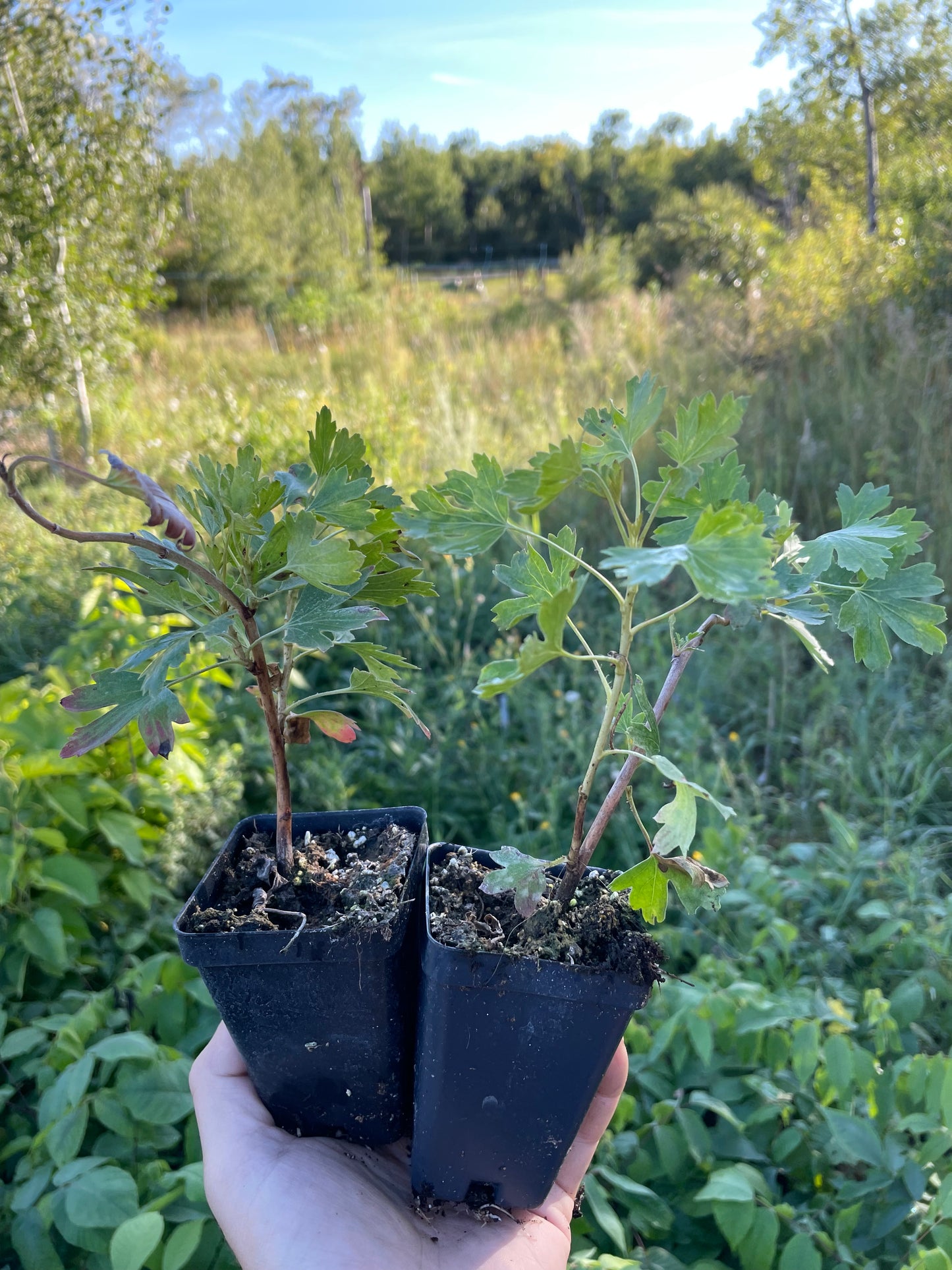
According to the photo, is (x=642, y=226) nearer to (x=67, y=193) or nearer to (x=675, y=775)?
(x=67, y=193)

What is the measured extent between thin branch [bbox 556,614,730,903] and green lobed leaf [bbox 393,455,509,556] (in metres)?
0.21

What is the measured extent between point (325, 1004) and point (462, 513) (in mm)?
558

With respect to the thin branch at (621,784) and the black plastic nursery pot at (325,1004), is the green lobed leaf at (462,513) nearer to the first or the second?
the thin branch at (621,784)

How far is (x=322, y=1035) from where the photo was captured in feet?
2.95

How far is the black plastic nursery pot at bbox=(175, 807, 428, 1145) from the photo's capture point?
0.82 metres

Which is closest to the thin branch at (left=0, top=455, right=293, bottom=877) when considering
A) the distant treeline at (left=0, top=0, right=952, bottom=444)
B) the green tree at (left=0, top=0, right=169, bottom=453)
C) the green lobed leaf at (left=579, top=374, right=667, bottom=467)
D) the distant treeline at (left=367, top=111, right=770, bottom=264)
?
the green lobed leaf at (left=579, top=374, right=667, bottom=467)

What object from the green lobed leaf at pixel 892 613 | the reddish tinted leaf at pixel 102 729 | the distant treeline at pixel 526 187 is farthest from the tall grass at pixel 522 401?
the distant treeline at pixel 526 187

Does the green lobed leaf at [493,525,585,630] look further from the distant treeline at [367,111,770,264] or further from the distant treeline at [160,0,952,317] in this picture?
the distant treeline at [367,111,770,264]

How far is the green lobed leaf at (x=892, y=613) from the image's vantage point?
72cm

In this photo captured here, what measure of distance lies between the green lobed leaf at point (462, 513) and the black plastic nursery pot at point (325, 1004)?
1.30 feet

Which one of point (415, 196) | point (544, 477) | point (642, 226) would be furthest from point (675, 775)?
point (415, 196)

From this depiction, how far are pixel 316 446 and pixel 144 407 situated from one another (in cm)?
867

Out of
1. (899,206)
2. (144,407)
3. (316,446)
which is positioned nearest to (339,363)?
(144,407)

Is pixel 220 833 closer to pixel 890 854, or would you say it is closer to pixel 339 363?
pixel 890 854
